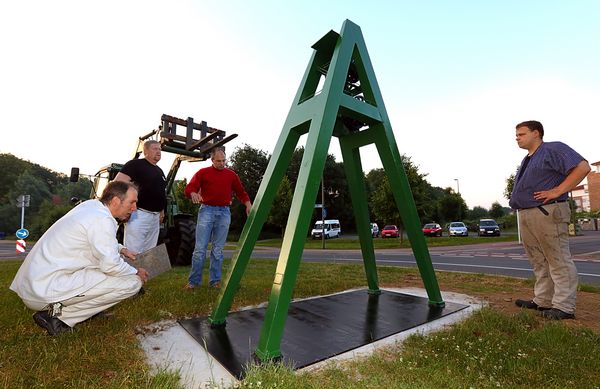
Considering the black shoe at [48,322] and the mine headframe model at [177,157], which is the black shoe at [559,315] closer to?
the black shoe at [48,322]

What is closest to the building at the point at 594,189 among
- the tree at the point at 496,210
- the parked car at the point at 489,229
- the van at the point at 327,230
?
the tree at the point at 496,210

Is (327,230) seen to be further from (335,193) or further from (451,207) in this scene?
(451,207)

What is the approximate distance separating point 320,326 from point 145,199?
8.37 ft

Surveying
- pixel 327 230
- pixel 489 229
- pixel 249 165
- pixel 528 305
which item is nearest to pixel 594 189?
pixel 489 229

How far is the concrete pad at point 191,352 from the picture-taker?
5.77 ft

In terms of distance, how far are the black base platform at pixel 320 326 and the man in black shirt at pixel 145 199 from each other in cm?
138

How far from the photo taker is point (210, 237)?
4.25 m

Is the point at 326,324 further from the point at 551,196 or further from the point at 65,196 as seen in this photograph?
the point at 65,196

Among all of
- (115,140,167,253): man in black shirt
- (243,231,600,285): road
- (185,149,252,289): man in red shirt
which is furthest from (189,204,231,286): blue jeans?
(243,231,600,285): road

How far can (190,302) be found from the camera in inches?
133

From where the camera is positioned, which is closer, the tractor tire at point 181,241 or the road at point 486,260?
the tractor tire at point 181,241

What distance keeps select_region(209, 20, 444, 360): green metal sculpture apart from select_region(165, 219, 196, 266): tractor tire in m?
4.74

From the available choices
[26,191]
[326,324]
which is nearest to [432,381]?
[326,324]

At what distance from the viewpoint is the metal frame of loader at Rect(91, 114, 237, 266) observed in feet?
20.7
